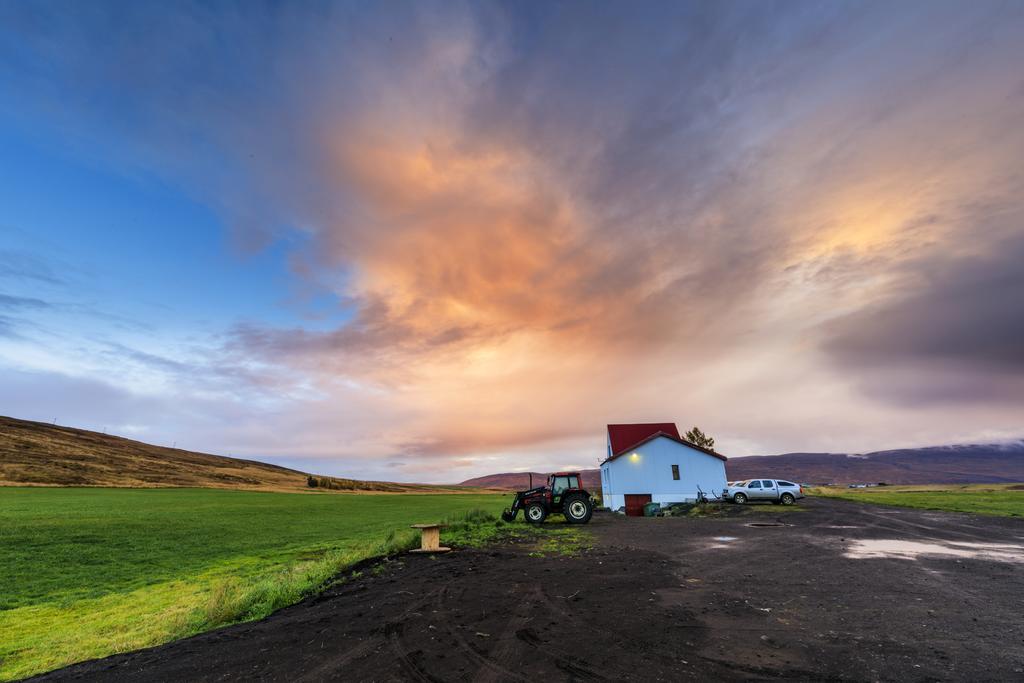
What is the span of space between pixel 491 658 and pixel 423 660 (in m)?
1.01

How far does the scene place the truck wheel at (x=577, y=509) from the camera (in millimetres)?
24672

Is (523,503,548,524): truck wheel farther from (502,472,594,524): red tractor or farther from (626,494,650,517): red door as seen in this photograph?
(626,494,650,517): red door

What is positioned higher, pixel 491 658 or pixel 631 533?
pixel 491 658

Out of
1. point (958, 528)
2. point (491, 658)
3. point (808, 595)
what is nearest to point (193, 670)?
point (491, 658)

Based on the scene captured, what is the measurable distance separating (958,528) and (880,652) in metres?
20.3

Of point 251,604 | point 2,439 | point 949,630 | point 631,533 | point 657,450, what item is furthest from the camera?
point 2,439

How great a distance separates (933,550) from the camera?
551 inches

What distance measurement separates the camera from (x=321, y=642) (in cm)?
716

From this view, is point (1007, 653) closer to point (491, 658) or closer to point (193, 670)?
point (491, 658)

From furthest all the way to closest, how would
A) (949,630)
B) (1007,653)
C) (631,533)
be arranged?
(631,533) → (949,630) → (1007,653)

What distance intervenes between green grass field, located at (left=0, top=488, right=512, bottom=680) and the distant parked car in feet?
75.0

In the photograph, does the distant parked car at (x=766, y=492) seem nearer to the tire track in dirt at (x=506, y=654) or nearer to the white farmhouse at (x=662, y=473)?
the white farmhouse at (x=662, y=473)

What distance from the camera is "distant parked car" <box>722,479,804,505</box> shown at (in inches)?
1353

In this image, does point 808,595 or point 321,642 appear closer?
point 321,642
